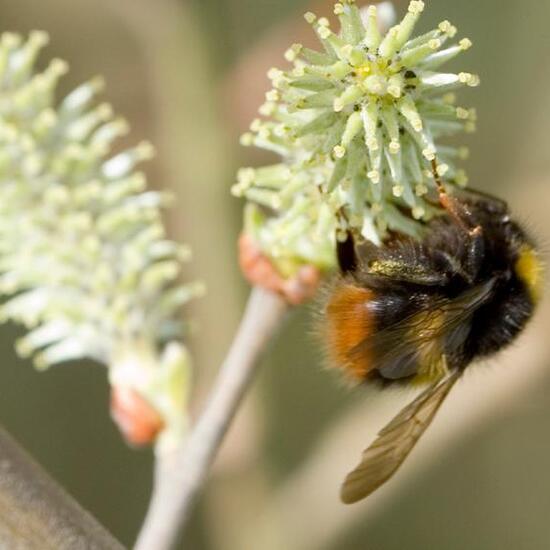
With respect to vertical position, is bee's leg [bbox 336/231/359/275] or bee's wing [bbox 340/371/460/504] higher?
bee's leg [bbox 336/231/359/275]

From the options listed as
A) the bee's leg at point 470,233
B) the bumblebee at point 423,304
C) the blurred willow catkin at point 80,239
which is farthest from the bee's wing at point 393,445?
the blurred willow catkin at point 80,239

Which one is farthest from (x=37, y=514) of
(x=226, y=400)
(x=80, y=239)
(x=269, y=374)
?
(x=269, y=374)

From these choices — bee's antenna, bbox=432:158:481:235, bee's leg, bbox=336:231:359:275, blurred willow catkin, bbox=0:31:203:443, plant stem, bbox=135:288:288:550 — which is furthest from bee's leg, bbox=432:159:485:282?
blurred willow catkin, bbox=0:31:203:443

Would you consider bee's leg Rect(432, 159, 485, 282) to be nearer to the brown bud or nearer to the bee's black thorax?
the bee's black thorax

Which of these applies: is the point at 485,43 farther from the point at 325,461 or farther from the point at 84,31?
the point at 325,461

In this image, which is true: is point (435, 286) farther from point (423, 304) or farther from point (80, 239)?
point (80, 239)

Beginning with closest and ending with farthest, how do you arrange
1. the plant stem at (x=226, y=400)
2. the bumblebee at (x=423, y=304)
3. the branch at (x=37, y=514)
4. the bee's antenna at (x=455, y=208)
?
the branch at (x=37, y=514) < the bee's antenna at (x=455, y=208) < the bumblebee at (x=423, y=304) < the plant stem at (x=226, y=400)

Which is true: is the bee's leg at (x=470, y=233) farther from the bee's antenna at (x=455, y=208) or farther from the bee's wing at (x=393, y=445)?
the bee's wing at (x=393, y=445)
